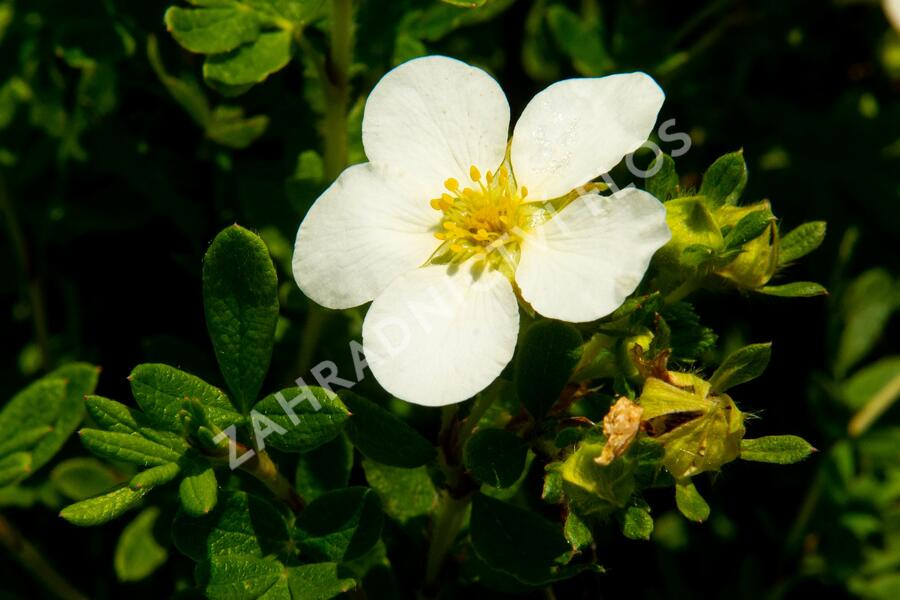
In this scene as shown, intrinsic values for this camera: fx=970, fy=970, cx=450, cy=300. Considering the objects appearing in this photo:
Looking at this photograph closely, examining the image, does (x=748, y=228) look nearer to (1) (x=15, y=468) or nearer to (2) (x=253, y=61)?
(2) (x=253, y=61)

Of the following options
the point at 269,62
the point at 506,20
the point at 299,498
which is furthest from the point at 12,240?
the point at 506,20

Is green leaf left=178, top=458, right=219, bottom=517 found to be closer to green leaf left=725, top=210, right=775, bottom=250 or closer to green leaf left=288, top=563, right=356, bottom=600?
green leaf left=288, top=563, right=356, bottom=600

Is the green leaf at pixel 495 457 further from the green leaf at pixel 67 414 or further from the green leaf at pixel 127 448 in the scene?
the green leaf at pixel 67 414

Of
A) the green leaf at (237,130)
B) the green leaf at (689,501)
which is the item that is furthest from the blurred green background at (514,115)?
the green leaf at (689,501)

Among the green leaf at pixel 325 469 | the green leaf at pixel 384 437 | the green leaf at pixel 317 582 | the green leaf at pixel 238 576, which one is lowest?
the green leaf at pixel 325 469

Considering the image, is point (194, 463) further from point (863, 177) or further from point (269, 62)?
point (863, 177)
